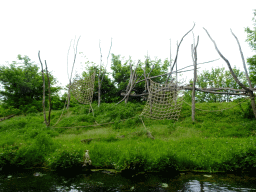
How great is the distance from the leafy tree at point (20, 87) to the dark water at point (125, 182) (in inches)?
379

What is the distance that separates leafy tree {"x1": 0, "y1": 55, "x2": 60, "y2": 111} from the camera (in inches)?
477

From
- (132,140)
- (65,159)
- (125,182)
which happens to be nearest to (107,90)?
(132,140)

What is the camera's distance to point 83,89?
28.8 feet

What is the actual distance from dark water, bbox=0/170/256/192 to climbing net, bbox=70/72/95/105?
5.18 meters

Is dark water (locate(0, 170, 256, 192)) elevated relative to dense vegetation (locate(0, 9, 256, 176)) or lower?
lower

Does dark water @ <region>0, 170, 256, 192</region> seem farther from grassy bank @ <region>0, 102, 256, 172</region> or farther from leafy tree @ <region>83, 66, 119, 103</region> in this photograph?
leafy tree @ <region>83, 66, 119, 103</region>

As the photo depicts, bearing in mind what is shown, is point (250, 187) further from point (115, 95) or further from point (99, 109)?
point (115, 95)

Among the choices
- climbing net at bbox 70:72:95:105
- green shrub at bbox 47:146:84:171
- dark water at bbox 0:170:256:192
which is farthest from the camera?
climbing net at bbox 70:72:95:105

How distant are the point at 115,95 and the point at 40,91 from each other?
5266mm

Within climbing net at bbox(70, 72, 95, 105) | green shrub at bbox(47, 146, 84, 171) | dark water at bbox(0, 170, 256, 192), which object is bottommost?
dark water at bbox(0, 170, 256, 192)

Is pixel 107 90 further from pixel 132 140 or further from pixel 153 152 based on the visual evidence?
pixel 153 152

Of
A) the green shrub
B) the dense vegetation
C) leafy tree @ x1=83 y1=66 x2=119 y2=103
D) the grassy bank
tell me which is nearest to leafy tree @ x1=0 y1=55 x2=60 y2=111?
the dense vegetation

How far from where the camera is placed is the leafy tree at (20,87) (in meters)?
12.1

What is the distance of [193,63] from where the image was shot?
693 centimetres
